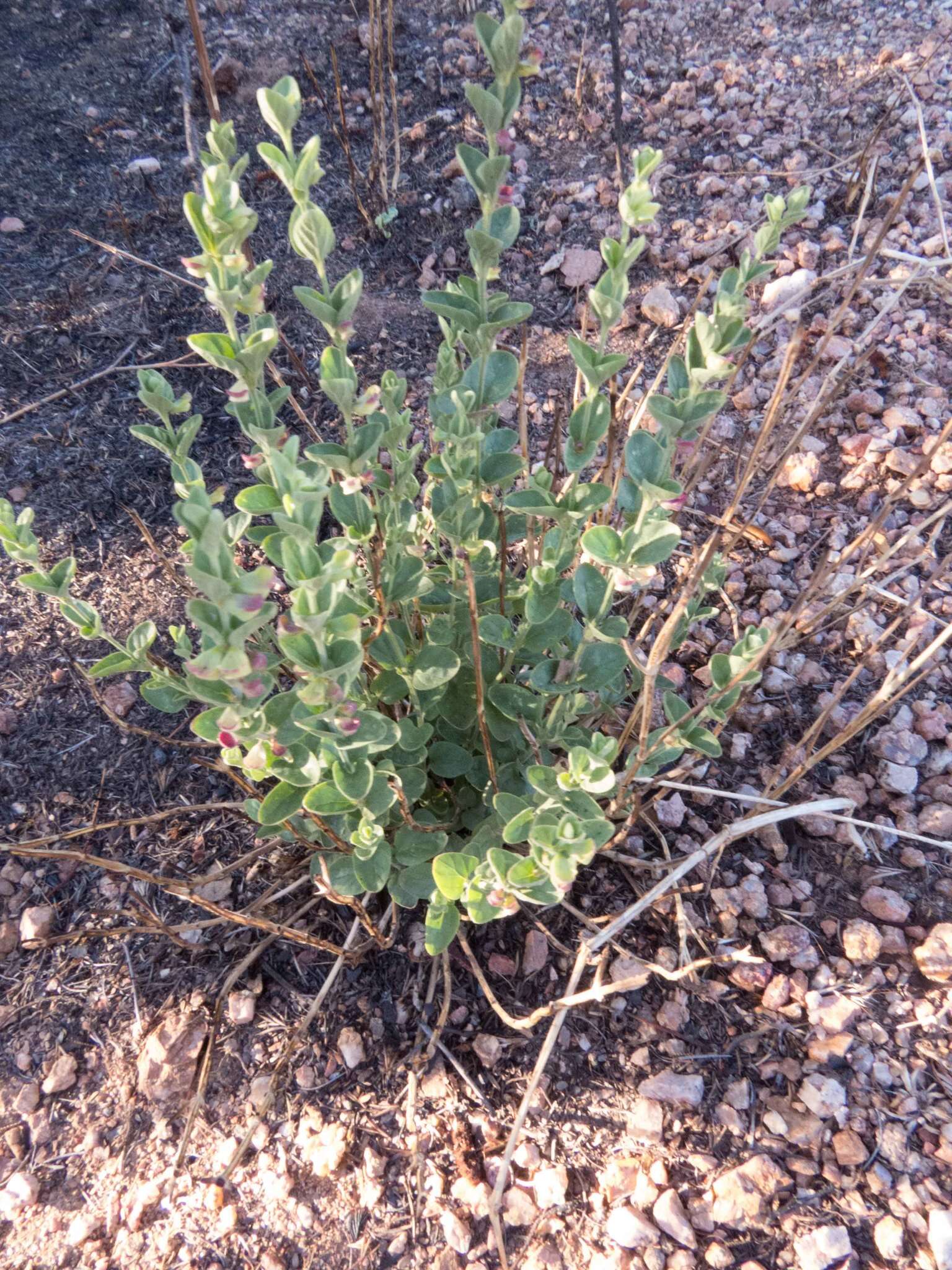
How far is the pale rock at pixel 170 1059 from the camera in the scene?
5.59ft

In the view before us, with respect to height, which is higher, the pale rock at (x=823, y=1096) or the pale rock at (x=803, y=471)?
the pale rock at (x=803, y=471)

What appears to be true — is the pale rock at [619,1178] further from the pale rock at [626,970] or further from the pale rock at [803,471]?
the pale rock at [803,471]

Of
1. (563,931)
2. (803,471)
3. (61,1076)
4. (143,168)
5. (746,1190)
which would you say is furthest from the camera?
(143,168)

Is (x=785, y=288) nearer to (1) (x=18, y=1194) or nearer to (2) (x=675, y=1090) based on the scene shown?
(2) (x=675, y=1090)

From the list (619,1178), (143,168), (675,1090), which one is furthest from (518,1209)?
(143,168)

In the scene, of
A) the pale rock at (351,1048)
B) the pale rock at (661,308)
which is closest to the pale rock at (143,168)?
the pale rock at (661,308)

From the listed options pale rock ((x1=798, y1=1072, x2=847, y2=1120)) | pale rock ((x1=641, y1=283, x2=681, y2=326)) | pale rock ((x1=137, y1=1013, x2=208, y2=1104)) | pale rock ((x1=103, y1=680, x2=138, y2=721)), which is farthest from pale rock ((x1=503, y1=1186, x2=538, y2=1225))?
pale rock ((x1=641, y1=283, x2=681, y2=326))

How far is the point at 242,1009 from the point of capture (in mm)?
1772

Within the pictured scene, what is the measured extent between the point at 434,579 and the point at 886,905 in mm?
1136

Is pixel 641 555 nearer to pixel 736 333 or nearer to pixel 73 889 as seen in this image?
pixel 736 333

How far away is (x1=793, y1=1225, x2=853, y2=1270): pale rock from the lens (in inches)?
57.5

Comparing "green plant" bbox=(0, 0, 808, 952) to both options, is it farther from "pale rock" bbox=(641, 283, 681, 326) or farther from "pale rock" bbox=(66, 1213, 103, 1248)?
"pale rock" bbox=(641, 283, 681, 326)

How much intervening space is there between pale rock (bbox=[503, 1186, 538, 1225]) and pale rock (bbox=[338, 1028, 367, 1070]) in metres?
0.36

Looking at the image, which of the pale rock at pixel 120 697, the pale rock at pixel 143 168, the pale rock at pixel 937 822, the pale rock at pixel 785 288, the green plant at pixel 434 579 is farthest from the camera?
the pale rock at pixel 143 168
